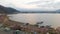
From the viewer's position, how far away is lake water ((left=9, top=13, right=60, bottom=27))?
104 cm

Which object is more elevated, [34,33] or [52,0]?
[52,0]

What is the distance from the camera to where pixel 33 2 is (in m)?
1.08

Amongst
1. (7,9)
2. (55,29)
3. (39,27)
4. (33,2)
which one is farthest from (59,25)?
(7,9)

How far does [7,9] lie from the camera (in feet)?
3.63

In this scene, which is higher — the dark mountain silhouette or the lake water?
the dark mountain silhouette

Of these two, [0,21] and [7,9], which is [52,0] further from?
[0,21]

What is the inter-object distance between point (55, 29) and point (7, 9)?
19.7 inches

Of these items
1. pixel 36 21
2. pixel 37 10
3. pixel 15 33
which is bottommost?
pixel 15 33

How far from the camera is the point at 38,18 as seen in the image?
1.07 m

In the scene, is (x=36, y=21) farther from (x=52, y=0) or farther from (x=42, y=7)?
(x=52, y=0)

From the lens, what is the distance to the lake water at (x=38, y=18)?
104cm

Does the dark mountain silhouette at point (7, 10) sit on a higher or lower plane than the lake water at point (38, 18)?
higher

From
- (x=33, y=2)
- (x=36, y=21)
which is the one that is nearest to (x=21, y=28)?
(x=36, y=21)

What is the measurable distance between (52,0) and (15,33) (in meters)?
0.47
